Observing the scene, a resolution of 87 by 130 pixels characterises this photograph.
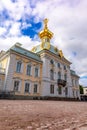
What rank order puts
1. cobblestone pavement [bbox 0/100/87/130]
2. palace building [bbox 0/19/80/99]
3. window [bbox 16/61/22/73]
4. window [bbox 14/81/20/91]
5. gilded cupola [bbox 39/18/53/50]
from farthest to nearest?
gilded cupola [bbox 39/18/53/50] → window [bbox 16/61/22/73] → window [bbox 14/81/20/91] → palace building [bbox 0/19/80/99] → cobblestone pavement [bbox 0/100/87/130]

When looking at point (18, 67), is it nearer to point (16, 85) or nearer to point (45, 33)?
point (16, 85)

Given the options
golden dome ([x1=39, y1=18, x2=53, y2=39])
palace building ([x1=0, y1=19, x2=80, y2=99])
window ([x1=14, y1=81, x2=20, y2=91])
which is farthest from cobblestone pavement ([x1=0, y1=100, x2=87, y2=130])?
golden dome ([x1=39, y1=18, x2=53, y2=39])

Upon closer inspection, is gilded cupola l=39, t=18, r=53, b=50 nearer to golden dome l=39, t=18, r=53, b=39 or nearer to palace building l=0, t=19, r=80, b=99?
golden dome l=39, t=18, r=53, b=39

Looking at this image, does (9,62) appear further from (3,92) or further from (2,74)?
(3,92)

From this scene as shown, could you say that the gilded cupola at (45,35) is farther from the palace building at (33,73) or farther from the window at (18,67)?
the window at (18,67)

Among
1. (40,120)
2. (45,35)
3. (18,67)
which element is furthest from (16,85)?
(45,35)

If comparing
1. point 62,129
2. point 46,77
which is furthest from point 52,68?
point 62,129

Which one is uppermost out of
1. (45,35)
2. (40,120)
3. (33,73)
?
(45,35)

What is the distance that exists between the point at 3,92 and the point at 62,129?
16813mm

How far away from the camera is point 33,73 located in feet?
80.5

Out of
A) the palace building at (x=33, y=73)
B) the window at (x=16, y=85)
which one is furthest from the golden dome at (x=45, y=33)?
the window at (x=16, y=85)


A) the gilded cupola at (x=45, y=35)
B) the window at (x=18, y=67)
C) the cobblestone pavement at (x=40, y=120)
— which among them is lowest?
the cobblestone pavement at (x=40, y=120)

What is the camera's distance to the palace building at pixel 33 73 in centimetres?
2040

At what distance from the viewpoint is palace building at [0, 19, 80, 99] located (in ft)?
66.9
